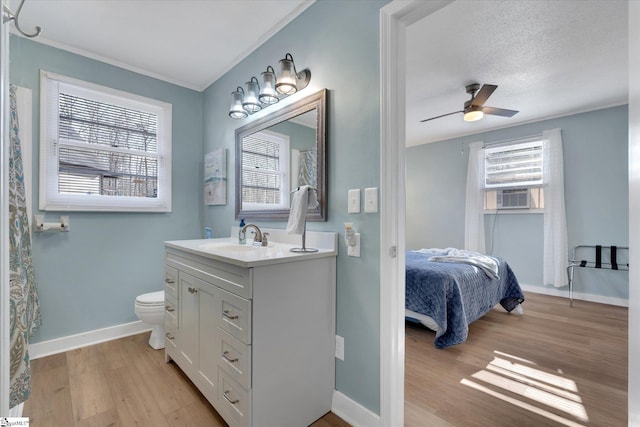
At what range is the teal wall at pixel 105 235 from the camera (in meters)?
2.17

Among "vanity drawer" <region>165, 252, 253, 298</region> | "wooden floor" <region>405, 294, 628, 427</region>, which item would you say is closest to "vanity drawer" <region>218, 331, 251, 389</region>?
"vanity drawer" <region>165, 252, 253, 298</region>

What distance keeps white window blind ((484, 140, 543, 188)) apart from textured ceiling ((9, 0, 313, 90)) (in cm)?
390

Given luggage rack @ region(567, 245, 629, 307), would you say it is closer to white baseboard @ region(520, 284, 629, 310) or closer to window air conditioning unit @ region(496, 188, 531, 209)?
white baseboard @ region(520, 284, 629, 310)

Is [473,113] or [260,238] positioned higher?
[473,113]

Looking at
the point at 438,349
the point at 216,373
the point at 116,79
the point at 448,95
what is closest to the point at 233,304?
the point at 216,373

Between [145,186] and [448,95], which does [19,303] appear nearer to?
[145,186]

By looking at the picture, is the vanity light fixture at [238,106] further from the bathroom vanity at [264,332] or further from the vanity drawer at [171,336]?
the vanity drawer at [171,336]

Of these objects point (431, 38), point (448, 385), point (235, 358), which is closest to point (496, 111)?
point (431, 38)

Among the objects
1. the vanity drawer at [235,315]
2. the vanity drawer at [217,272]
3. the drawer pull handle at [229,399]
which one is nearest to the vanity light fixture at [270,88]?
the vanity drawer at [217,272]

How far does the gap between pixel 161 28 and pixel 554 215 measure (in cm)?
487

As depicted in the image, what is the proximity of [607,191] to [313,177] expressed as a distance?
3990 millimetres

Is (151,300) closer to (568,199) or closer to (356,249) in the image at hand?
(356,249)

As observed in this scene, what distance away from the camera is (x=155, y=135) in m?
2.76

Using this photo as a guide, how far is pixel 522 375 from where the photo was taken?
1.96m
